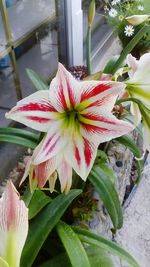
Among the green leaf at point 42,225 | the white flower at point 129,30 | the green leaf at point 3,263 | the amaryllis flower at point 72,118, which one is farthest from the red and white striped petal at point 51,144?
the white flower at point 129,30

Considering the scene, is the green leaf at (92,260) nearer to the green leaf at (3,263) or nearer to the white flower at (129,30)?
the green leaf at (3,263)

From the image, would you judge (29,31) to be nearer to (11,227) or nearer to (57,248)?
(57,248)

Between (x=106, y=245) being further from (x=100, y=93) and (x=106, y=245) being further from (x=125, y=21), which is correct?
(x=125, y=21)

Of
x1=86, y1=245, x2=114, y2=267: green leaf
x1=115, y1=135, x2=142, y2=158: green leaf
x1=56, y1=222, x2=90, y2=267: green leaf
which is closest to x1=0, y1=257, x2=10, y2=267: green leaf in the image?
x1=56, y1=222, x2=90, y2=267: green leaf

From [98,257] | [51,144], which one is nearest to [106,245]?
[98,257]

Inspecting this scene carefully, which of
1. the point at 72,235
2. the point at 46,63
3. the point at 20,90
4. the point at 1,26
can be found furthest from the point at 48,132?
the point at 46,63

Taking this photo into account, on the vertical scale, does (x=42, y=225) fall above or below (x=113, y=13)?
below

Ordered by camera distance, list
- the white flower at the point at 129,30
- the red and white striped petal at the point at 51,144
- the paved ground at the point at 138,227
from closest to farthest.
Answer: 1. the red and white striped petal at the point at 51,144
2. the paved ground at the point at 138,227
3. the white flower at the point at 129,30
